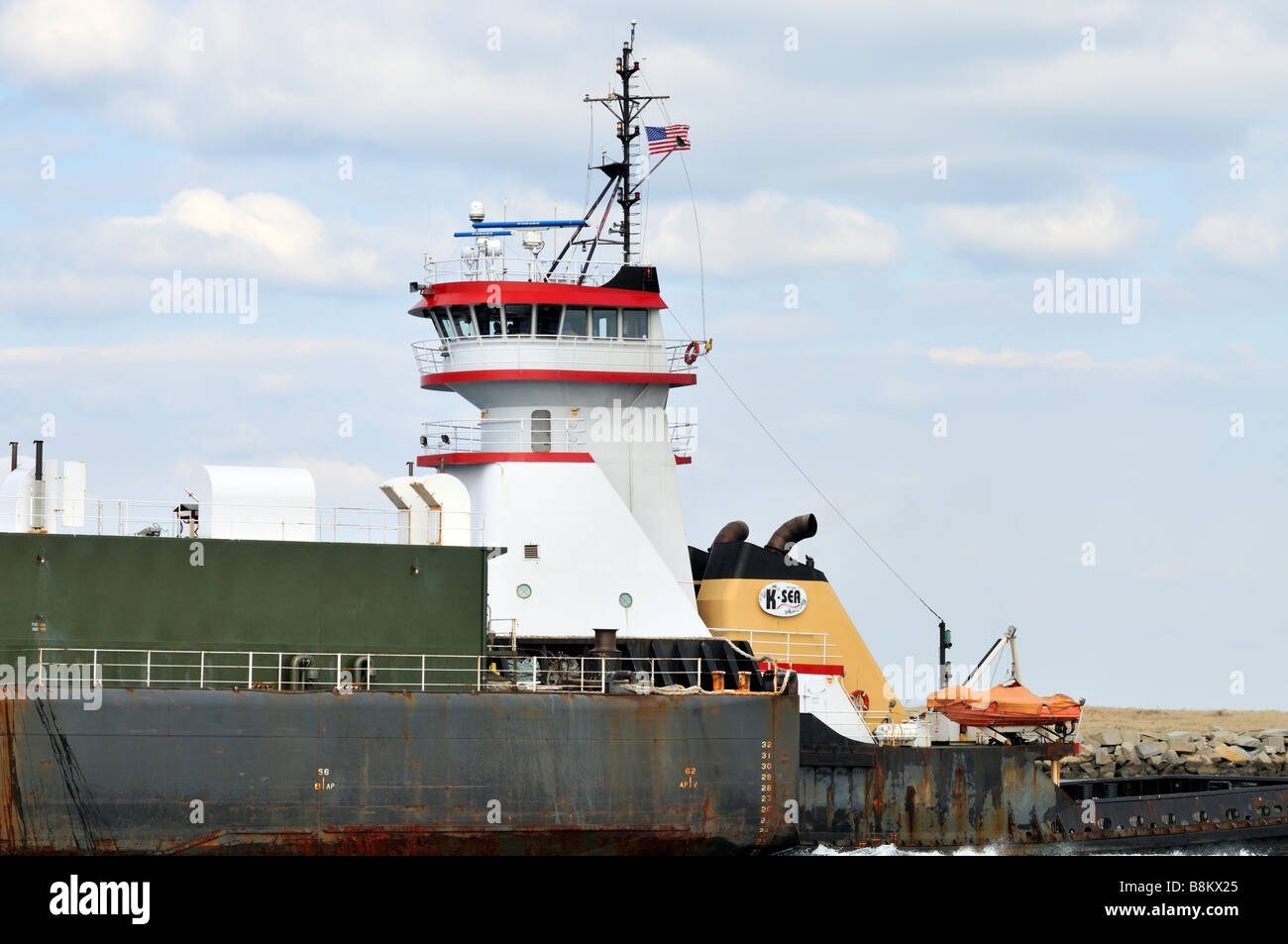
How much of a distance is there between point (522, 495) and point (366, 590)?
184 inches

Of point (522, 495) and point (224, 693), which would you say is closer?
point (224, 693)

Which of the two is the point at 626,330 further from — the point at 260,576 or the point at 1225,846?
the point at 1225,846

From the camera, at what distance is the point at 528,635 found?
33.7m

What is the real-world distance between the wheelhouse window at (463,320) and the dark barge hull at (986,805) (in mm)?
9950

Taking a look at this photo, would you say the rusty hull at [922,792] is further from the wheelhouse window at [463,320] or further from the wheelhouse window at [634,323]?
the wheelhouse window at [463,320]

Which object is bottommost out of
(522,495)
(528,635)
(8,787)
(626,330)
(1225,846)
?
(1225,846)

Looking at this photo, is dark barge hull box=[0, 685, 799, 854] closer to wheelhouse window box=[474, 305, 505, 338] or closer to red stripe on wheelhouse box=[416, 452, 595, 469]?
red stripe on wheelhouse box=[416, 452, 595, 469]

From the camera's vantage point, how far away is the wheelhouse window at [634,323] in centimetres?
3656

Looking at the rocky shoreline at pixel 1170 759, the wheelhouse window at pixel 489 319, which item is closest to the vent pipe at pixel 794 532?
the wheelhouse window at pixel 489 319

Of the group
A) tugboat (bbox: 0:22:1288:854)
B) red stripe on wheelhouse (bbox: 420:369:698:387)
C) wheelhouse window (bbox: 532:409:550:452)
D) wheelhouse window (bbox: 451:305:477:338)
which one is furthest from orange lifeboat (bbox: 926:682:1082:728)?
wheelhouse window (bbox: 451:305:477:338)
